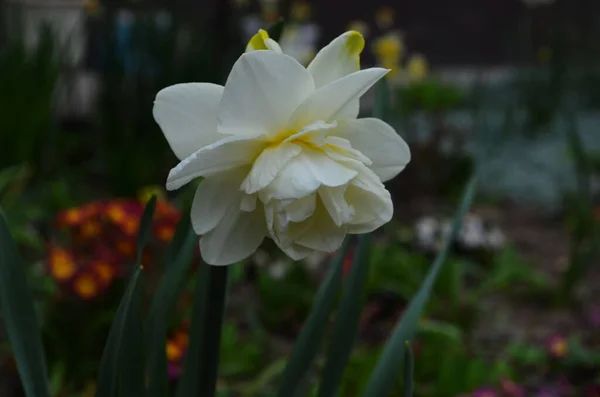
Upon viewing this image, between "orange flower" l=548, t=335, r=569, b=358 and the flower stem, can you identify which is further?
"orange flower" l=548, t=335, r=569, b=358

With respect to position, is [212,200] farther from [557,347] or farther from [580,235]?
[580,235]

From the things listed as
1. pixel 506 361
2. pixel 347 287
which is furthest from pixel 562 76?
pixel 347 287

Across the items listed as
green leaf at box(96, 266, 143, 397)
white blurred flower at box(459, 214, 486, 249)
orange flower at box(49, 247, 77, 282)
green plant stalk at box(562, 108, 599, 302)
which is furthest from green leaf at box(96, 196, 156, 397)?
white blurred flower at box(459, 214, 486, 249)

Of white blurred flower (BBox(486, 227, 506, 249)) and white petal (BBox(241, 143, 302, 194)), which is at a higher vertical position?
white petal (BBox(241, 143, 302, 194))

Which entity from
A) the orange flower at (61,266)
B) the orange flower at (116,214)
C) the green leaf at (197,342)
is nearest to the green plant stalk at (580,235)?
the orange flower at (116,214)

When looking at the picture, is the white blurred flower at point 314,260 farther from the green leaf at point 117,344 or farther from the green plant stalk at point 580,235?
the green leaf at point 117,344

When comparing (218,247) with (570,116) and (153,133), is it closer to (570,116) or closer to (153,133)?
(570,116)

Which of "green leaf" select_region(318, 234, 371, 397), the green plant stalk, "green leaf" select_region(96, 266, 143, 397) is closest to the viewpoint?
"green leaf" select_region(96, 266, 143, 397)

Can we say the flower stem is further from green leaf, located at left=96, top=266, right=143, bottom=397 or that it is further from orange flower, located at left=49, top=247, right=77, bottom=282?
orange flower, located at left=49, top=247, right=77, bottom=282
